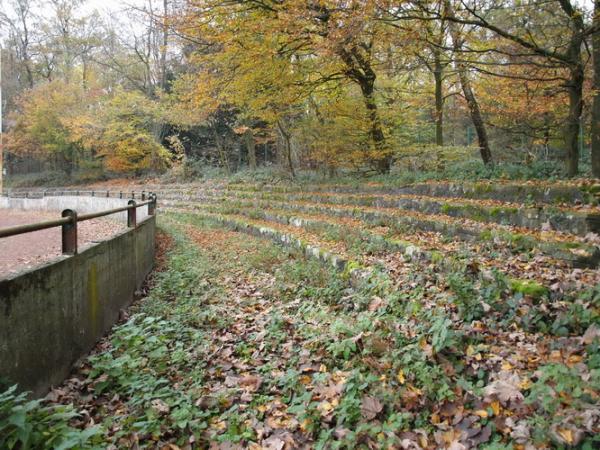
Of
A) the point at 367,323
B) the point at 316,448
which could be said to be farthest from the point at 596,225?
the point at 316,448

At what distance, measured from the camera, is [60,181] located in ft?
116

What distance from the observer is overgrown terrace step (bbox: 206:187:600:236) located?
5.12 m

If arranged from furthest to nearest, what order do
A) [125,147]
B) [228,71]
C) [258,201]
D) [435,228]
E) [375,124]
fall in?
1. [125,147]
2. [258,201]
3. [375,124]
4. [228,71]
5. [435,228]

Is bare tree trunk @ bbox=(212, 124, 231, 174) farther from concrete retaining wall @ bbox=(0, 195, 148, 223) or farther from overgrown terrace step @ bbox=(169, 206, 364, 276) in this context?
overgrown terrace step @ bbox=(169, 206, 364, 276)

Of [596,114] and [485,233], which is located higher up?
[596,114]

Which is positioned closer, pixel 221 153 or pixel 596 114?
pixel 596 114

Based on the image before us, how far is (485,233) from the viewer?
5582 millimetres

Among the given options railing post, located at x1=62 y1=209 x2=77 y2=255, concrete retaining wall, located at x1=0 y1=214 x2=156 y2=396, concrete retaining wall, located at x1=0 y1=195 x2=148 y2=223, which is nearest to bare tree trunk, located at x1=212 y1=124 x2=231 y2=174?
concrete retaining wall, located at x1=0 y1=195 x2=148 y2=223

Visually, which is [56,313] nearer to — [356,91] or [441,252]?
[441,252]

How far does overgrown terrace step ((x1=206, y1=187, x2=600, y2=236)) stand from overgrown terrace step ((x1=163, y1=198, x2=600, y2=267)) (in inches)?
10.1

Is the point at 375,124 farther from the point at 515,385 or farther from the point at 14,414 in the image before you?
the point at 14,414

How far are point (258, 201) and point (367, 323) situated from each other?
424 inches

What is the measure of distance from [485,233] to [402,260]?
1.26 metres

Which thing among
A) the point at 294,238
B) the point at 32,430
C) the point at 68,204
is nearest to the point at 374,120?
the point at 294,238
